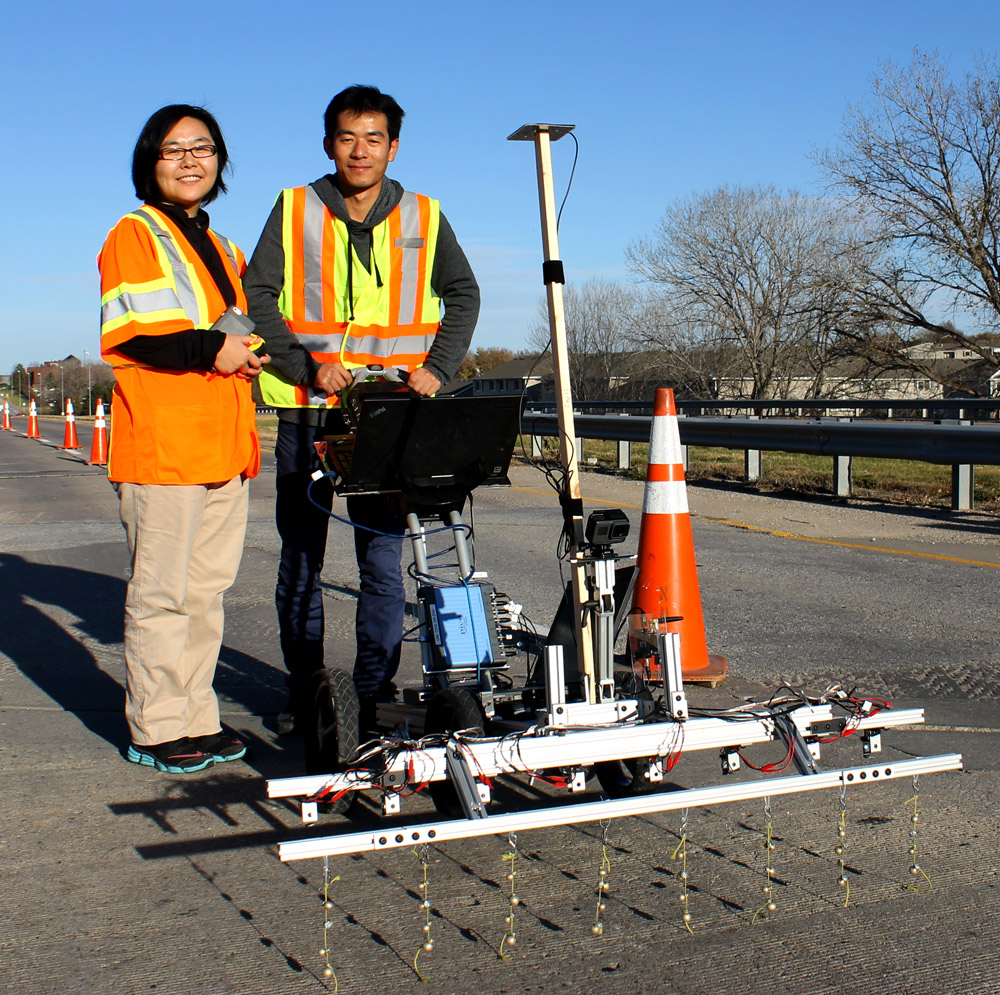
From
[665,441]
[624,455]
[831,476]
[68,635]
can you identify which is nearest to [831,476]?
[831,476]

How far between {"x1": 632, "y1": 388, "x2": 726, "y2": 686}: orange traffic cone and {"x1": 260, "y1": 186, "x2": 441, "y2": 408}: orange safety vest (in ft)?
4.98

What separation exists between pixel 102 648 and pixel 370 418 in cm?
316

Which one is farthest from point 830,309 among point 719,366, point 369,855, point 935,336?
point 369,855

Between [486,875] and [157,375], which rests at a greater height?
[157,375]

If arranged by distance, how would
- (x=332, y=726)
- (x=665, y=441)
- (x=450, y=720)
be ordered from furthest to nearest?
(x=665, y=441), (x=332, y=726), (x=450, y=720)

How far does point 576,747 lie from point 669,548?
2506 millimetres

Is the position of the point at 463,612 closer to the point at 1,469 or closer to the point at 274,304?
the point at 274,304

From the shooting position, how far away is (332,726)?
326 cm

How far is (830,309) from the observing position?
88.7 ft

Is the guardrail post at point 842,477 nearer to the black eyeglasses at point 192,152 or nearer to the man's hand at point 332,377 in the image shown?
the man's hand at point 332,377

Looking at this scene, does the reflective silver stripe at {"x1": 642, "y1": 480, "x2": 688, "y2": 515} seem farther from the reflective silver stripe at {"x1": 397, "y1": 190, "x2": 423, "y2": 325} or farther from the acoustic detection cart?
the reflective silver stripe at {"x1": 397, "y1": 190, "x2": 423, "y2": 325}

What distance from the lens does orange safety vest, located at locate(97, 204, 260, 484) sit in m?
3.60

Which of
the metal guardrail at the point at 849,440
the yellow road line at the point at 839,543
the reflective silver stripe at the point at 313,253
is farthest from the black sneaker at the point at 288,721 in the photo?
the yellow road line at the point at 839,543

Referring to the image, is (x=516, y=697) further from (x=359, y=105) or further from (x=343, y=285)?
(x=359, y=105)
